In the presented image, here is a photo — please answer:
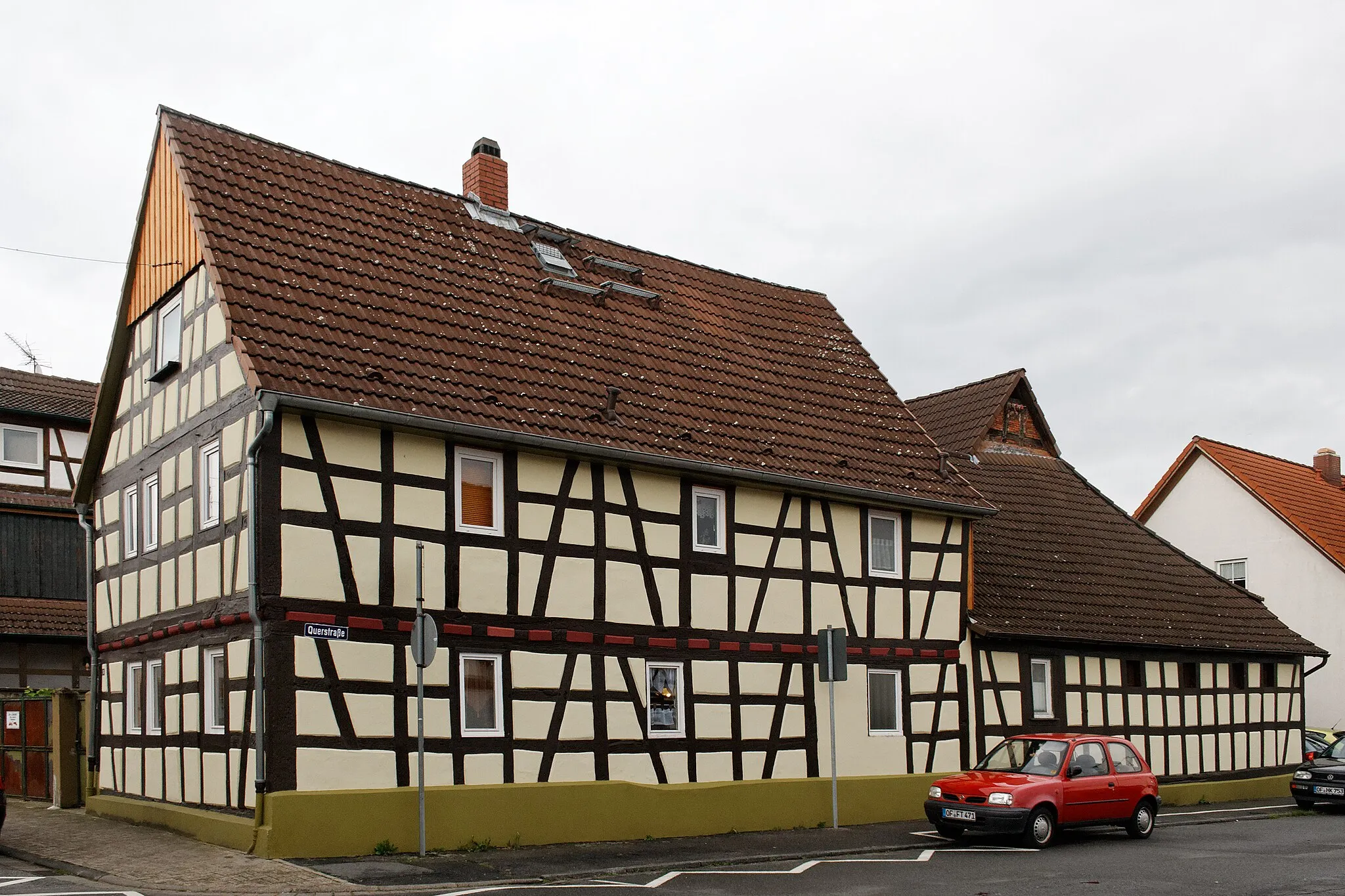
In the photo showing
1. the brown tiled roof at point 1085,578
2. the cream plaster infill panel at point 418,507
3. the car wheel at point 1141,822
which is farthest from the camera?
the brown tiled roof at point 1085,578

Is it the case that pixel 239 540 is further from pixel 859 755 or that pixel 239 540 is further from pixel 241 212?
pixel 859 755

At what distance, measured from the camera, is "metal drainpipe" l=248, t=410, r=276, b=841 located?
15.0 meters

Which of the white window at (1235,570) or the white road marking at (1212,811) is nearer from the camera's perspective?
the white road marking at (1212,811)

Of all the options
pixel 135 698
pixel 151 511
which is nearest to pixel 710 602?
pixel 151 511

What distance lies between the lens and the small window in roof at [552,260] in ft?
72.6

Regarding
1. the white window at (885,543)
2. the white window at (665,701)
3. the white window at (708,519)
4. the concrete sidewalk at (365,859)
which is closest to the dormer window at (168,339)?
the concrete sidewalk at (365,859)

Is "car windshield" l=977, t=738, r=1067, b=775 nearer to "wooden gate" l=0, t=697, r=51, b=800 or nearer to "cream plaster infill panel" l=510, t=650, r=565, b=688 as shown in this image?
"cream plaster infill panel" l=510, t=650, r=565, b=688

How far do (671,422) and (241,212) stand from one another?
6578mm

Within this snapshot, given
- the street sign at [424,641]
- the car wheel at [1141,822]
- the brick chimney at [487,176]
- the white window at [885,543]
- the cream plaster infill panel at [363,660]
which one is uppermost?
the brick chimney at [487,176]

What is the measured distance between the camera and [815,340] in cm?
2609

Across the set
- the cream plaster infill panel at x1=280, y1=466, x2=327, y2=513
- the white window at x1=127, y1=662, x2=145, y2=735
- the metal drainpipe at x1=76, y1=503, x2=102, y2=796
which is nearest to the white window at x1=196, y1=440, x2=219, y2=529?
the cream plaster infill panel at x1=280, y1=466, x2=327, y2=513

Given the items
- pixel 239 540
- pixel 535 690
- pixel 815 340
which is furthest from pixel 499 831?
pixel 815 340

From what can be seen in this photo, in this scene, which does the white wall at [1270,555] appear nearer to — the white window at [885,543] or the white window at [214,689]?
the white window at [885,543]

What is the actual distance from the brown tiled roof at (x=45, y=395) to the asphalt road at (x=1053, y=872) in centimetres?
2204
